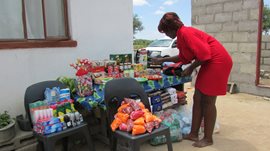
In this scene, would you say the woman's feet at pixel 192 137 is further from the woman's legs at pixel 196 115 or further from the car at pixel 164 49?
the car at pixel 164 49

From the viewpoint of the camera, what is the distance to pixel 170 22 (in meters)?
2.79

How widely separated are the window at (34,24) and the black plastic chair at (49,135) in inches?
24.2

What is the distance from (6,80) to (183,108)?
2.31 m

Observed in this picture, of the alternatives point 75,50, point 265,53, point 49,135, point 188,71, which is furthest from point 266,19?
point 49,135

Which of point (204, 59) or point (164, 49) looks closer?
point (204, 59)

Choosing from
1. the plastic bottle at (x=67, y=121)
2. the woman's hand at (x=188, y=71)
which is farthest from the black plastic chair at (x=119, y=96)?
the woman's hand at (x=188, y=71)

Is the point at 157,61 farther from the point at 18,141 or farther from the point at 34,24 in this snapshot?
the point at 18,141

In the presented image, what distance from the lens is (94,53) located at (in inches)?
139

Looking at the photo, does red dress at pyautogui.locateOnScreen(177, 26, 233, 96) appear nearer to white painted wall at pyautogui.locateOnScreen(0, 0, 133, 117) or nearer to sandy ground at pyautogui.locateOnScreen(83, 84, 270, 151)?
sandy ground at pyautogui.locateOnScreen(83, 84, 270, 151)

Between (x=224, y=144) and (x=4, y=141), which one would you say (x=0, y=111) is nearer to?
(x=4, y=141)

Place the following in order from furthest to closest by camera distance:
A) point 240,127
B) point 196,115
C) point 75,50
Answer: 1. point 240,127
2. point 75,50
3. point 196,115

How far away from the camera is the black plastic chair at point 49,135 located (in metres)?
2.08

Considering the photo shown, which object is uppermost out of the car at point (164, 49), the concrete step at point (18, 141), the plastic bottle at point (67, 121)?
the car at point (164, 49)

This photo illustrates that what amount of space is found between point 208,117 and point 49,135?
1.81 metres
